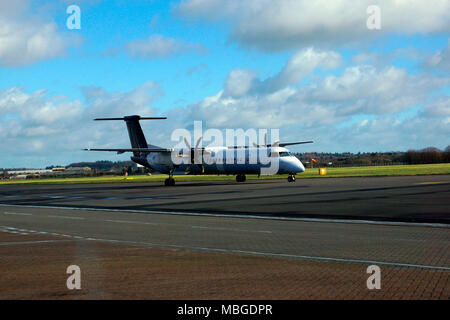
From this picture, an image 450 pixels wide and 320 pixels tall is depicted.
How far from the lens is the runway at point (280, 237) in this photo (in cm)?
837

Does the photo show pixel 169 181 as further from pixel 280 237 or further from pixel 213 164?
pixel 280 237

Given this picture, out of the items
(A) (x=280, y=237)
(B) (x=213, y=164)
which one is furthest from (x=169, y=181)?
(A) (x=280, y=237)

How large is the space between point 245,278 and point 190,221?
1059 cm

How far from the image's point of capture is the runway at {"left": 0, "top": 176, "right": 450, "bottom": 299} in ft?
27.5

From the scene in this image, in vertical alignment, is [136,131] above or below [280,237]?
above

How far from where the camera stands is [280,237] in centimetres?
1398

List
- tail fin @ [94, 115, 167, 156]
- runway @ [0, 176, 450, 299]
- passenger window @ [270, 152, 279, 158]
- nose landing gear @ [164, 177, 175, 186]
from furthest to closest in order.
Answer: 1. tail fin @ [94, 115, 167, 156]
2. nose landing gear @ [164, 177, 175, 186]
3. passenger window @ [270, 152, 279, 158]
4. runway @ [0, 176, 450, 299]

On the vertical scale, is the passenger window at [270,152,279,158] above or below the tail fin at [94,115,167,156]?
below

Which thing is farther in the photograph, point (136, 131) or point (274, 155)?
point (136, 131)

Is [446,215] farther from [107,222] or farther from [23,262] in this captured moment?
[23,262]

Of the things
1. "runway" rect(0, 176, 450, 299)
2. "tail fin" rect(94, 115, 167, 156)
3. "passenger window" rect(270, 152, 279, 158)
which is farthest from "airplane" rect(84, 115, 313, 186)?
"runway" rect(0, 176, 450, 299)

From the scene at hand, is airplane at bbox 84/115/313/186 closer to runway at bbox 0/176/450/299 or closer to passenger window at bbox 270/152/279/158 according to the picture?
passenger window at bbox 270/152/279/158

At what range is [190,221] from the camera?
1891 centimetres

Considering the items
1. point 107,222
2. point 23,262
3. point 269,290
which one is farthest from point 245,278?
point 107,222
